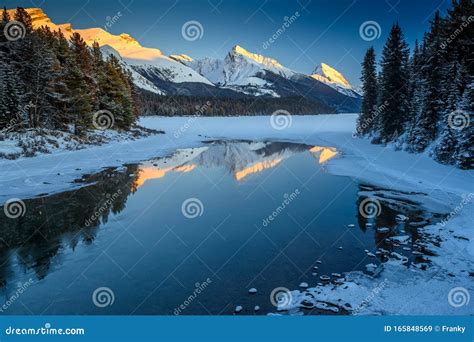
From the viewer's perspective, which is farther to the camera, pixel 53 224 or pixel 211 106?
pixel 211 106

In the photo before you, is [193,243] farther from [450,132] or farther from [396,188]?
[450,132]

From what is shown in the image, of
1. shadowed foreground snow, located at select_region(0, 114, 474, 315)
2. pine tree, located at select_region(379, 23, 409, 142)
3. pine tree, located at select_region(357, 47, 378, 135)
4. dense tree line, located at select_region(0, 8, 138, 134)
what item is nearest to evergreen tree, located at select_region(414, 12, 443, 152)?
shadowed foreground snow, located at select_region(0, 114, 474, 315)

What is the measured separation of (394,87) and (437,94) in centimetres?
917

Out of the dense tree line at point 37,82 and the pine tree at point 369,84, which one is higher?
the pine tree at point 369,84

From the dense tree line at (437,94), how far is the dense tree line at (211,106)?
77.4m

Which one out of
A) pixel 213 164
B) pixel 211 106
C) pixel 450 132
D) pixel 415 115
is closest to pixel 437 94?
pixel 415 115

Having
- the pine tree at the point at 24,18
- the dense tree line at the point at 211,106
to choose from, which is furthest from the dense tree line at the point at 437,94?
the dense tree line at the point at 211,106

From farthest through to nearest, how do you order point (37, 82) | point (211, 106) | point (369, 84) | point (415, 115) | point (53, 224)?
point (211, 106)
point (369, 84)
point (37, 82)
point (415, 115)
point (53, 224)

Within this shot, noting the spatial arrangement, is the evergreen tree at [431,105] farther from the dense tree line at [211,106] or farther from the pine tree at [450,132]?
the dense tree line at [211,106]

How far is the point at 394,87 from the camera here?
109 feet

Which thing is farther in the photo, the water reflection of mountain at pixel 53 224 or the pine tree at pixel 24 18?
the pine tree at pixel 24 18

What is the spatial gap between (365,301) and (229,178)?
13.0 meters

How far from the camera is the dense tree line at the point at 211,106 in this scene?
370 ft

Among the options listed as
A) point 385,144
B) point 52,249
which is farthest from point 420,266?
point 385,144
